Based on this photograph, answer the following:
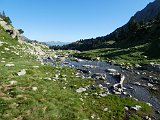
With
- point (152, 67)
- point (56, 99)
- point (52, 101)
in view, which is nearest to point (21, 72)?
point (56, 99)

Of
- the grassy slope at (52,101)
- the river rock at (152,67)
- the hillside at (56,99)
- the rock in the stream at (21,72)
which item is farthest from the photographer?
the river rock at (152,67)

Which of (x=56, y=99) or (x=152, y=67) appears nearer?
(x=56, y=99)

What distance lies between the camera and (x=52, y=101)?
25391mm

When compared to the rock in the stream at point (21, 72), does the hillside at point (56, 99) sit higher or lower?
lower

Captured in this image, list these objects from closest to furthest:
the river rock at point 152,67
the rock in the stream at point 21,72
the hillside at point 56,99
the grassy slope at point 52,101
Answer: the grassy slope at point 52,101, the hillside at point 56,99, the rock in the stream at point 21,72, the river rock at point 152,67

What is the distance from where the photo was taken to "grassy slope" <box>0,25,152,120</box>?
2292cm

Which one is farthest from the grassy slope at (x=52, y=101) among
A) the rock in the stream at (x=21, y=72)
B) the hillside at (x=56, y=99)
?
the rock in the stream at (x=21, y=72)

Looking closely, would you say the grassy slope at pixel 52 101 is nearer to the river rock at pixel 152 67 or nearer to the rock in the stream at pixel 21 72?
the rock in the stream at pixel 21 72

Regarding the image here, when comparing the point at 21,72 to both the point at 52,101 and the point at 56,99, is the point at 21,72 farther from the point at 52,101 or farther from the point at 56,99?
the point at 52,101

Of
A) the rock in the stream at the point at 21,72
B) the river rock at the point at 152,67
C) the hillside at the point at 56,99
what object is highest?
the rock in the stream at the point at 21,72

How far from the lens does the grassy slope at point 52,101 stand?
902 inches

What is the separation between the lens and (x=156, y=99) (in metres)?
31.0

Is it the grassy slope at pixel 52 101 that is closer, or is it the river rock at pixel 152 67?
the grassy slope at pixel 52 101

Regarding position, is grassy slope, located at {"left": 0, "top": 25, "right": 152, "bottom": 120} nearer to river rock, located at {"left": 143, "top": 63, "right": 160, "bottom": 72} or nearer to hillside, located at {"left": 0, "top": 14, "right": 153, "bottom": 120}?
hillside, located at {"left": 0, "top": 14, "right": 153, "bottom": 120}
